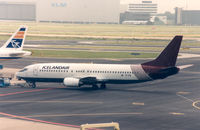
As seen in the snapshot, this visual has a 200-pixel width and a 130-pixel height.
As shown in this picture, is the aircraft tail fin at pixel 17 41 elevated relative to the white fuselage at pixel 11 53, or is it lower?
elevated

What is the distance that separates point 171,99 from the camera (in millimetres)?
57969

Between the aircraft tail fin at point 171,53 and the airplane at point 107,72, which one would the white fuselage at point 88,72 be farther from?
the aircraft tail fin at point 171,53

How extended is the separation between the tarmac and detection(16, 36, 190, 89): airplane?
1.62 m

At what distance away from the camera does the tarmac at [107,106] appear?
43.2 m

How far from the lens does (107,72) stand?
64625 mm

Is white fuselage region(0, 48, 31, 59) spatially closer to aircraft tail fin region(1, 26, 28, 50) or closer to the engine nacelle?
aircraft tail fin region(1, 26, 28, 50)

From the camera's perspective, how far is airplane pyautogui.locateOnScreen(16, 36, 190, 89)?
203 ft

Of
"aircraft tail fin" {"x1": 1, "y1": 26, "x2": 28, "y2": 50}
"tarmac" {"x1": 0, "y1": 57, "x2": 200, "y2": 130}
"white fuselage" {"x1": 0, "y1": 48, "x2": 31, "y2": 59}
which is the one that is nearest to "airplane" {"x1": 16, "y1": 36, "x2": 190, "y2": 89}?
"tarmac" {"x1": 0, "y1": 57, "x2": 200, "y2": 130}

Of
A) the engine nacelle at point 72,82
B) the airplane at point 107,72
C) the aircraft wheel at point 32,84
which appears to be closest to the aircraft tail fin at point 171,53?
the airplane at point 107,72

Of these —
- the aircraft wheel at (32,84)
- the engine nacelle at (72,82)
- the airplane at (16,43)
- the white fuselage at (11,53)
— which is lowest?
the aircraft wheel at (32,84)

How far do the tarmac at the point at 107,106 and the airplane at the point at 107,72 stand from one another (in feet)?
5.31

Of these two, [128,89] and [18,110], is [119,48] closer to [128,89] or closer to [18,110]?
[128,89]

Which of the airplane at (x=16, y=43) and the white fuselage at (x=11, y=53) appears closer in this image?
the white fuselage at (x=11, y=53)

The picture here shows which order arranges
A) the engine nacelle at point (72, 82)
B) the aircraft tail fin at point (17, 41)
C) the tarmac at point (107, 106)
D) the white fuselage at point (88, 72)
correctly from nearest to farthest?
the tarmac at point (107, 106) → the white fuselage at point (88, 72) → the engine nacelle at point (72, 82) → the aircraft tail fin at point (17, 41)
